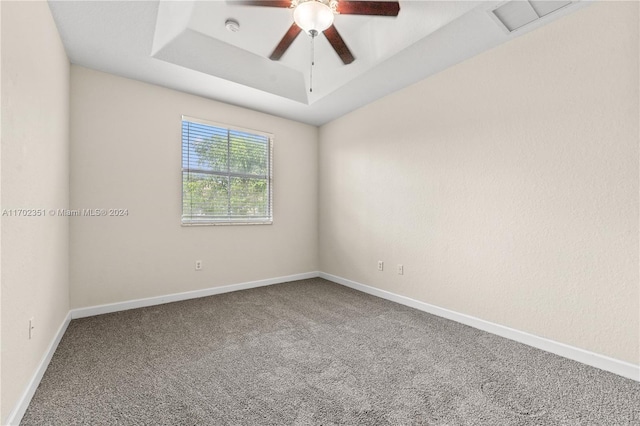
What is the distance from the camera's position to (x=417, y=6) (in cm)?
224

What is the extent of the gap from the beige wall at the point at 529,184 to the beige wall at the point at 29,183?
10.4ft

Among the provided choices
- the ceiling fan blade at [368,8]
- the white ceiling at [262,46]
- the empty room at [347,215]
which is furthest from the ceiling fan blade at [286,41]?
the white ceiling at [262,46]

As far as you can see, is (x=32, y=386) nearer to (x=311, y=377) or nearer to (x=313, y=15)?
(x=311, y=377)

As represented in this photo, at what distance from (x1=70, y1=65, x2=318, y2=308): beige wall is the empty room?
21mm

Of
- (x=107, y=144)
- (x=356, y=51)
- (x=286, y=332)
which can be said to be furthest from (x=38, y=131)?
(x=356, y=51)

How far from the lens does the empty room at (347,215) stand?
5.17 ft

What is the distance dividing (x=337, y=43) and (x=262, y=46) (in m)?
1.28

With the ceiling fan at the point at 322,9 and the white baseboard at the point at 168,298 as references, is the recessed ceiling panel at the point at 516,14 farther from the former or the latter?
the white baseboard at the point at 168,298

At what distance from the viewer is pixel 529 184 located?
228cm

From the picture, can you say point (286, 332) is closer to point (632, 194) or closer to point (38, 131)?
point (38, 131)

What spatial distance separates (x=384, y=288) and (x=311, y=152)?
2454 mm

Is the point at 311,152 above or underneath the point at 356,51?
underneath

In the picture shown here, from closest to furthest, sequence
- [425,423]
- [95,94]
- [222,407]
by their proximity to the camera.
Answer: [425,423]
[222,407]
[95,94]

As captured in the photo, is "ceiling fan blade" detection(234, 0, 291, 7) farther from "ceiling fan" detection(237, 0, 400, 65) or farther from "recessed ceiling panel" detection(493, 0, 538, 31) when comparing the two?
"recessed ceiling panel" detection(493, 0, 538, 31)
